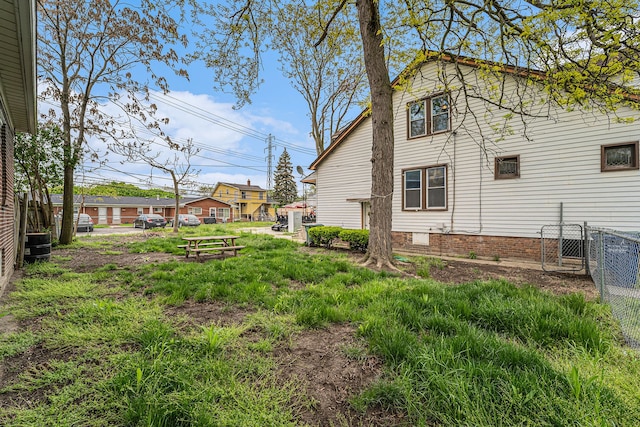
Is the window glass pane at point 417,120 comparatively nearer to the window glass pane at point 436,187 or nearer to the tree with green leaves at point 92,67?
the window glass pane at point 436,187

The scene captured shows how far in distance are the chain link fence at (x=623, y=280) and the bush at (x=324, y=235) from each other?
26.4 ft

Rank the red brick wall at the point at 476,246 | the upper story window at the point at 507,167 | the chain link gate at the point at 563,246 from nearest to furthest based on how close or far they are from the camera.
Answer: the chain link gate at the point at 563,246
the red brick wall at the point at 476,246
the upper story window at the point at 507,167

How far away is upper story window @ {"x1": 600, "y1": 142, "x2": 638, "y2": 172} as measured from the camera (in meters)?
6.98

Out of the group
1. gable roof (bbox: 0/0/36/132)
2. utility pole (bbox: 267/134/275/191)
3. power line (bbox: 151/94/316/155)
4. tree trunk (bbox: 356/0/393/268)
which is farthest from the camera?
utility pole (bbox: 267/134/275/191)

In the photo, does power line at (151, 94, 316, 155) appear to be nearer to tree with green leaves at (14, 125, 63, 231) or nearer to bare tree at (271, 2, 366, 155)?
bare tree at (271, 2, 366, 155)

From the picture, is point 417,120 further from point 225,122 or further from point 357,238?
point 225,122

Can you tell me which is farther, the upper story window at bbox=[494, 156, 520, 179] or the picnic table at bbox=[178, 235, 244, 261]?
the upper story window at bbox=[494, 156, 520, 179]

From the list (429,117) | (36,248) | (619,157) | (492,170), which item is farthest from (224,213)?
(619,157)

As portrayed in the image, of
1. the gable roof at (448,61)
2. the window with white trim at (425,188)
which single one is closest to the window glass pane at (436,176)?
the window with white trim at (425,188)

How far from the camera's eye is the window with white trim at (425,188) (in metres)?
10.2

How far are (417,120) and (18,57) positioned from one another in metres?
11.0

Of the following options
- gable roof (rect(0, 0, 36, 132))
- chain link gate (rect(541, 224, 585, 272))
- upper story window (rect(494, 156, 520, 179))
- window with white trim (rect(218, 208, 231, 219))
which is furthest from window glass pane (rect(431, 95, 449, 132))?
window with white trim (rect(218, 208, 231, 219))

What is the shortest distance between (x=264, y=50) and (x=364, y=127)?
17.9 ft

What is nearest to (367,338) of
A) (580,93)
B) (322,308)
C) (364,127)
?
(322,308)
